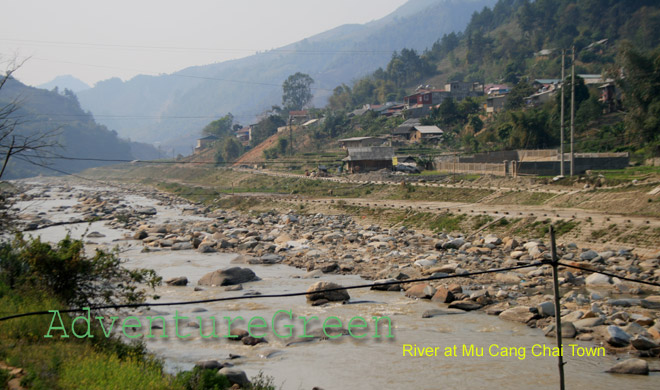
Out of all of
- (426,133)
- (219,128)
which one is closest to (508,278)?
(426,133)

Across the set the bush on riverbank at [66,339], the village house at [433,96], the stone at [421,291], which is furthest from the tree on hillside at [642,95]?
the bush on riverbank at [66,339]

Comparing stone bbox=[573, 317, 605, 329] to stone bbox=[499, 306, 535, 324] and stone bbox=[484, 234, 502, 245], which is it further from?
stone bbox=[484, 234, 502, 245]

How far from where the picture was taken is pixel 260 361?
998 cm

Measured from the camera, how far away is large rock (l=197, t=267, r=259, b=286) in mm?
16453

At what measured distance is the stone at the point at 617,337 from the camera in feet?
32.2

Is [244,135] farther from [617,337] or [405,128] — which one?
[617,337]

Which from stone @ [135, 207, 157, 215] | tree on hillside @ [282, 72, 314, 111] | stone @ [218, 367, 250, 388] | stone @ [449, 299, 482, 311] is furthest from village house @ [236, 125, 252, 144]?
stone @ [218, 367, 250, 388]

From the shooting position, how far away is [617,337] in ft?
32.4

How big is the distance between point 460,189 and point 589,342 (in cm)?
2063

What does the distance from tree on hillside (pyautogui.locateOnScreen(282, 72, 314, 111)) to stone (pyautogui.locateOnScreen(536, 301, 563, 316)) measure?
96980mm

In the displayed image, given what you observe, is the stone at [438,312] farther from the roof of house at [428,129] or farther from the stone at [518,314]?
the roof of house at [428,129]

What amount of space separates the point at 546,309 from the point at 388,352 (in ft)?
11.9

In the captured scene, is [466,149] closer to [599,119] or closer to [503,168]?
[599,119]

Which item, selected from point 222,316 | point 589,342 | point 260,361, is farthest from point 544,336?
point 222,316
